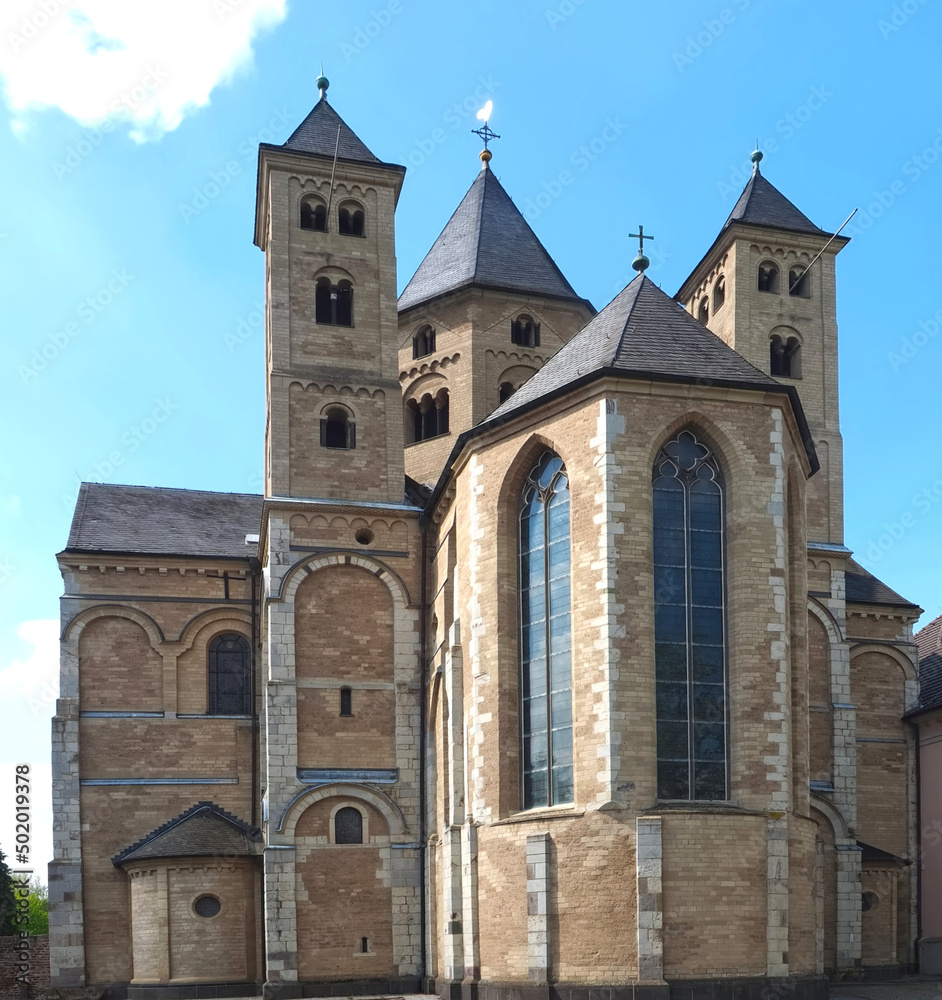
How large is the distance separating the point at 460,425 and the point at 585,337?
9594 millimetres

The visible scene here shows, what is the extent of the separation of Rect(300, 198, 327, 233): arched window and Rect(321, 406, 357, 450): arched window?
520cm

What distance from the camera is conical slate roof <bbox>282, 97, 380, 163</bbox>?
32469mm

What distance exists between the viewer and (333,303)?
3130 centimetres

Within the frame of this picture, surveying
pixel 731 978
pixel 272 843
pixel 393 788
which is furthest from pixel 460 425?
pixel 731 978

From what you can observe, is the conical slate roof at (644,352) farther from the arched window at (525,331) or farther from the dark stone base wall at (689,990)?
the dark stone base wall at (689,990)

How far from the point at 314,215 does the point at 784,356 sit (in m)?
13.8

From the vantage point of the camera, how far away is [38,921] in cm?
6769

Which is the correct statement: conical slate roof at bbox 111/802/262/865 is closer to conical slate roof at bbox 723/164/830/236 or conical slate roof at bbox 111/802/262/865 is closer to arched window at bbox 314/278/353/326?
arched window at bbox 314/278/353/326

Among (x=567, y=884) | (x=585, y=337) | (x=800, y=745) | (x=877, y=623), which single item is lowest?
(x=567, y=884)

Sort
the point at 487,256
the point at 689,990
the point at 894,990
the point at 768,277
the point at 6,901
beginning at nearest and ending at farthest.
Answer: the point at 689,990, the point at 894,990, the point at 768,277, the point at 487,256, the point at 6,901

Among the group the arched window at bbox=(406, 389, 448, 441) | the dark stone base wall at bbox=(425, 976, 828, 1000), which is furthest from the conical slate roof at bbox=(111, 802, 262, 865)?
the arched window at bbox=(406, 389, 448, 441)

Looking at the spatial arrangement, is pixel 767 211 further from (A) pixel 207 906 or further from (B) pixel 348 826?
(A) pixel 207 906

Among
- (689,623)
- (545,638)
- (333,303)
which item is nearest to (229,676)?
(333,303)

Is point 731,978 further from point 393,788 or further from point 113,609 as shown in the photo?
point 113,609
